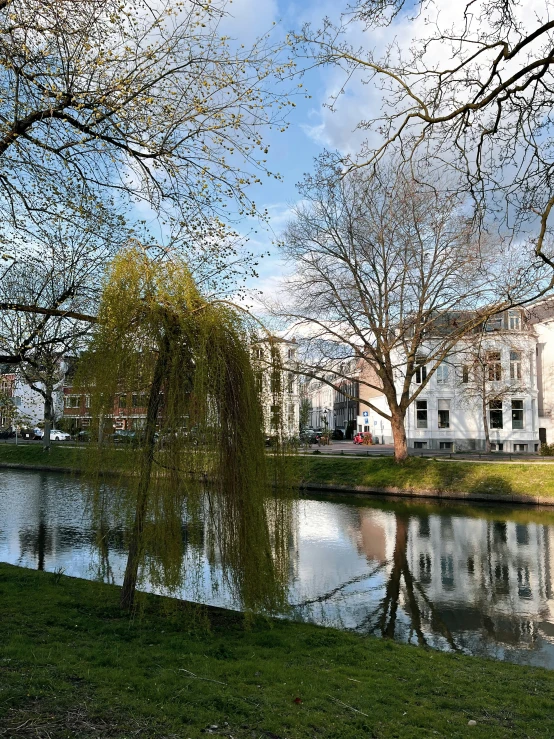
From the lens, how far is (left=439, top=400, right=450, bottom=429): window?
47969 millimetres

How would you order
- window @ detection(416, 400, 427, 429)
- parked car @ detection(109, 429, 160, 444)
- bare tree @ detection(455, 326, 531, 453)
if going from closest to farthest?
parked car @ detection(109, 429, 160, 444) → bare tree @ detection(455, 326, 531, 453) → window @ detection(416, 400, 427, 429)

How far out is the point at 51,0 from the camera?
7.05 metres

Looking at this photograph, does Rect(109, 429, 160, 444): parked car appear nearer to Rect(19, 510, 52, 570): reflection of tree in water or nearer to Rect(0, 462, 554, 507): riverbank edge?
Rect(19, 510, 52, 570): reflection of tree in water

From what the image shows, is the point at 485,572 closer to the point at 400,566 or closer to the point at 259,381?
the point at 400,566

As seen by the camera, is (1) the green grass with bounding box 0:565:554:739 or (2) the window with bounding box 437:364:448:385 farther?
A: (2) the window with bounding box 437:364:448:385

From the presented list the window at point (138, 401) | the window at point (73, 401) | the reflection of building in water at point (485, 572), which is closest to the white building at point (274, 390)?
the window at point (138, 401)

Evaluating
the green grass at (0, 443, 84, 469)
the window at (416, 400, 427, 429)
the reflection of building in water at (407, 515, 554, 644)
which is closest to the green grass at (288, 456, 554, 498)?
the reflection of building in water at (407, 515, 554, 644)

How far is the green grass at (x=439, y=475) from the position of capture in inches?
989

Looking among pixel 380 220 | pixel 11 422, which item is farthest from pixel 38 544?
pixel 380 220

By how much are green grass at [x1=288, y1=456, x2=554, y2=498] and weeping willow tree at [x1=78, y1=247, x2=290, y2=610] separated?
1612 cm

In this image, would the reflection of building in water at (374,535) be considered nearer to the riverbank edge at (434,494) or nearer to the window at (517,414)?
the riverbank edge at (434,494)

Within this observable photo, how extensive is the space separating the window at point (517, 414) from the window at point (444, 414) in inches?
195

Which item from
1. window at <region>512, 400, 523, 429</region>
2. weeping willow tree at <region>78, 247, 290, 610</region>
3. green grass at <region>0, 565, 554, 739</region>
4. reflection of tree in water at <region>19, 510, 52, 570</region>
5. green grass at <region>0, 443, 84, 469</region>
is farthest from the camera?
window at <region>512, 400, 523, 429</region>

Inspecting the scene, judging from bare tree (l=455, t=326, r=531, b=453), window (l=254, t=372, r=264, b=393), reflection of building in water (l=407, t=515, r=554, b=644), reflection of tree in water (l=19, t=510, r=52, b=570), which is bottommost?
reflection of building in water (l=407, t=515, r=554, b=644)
